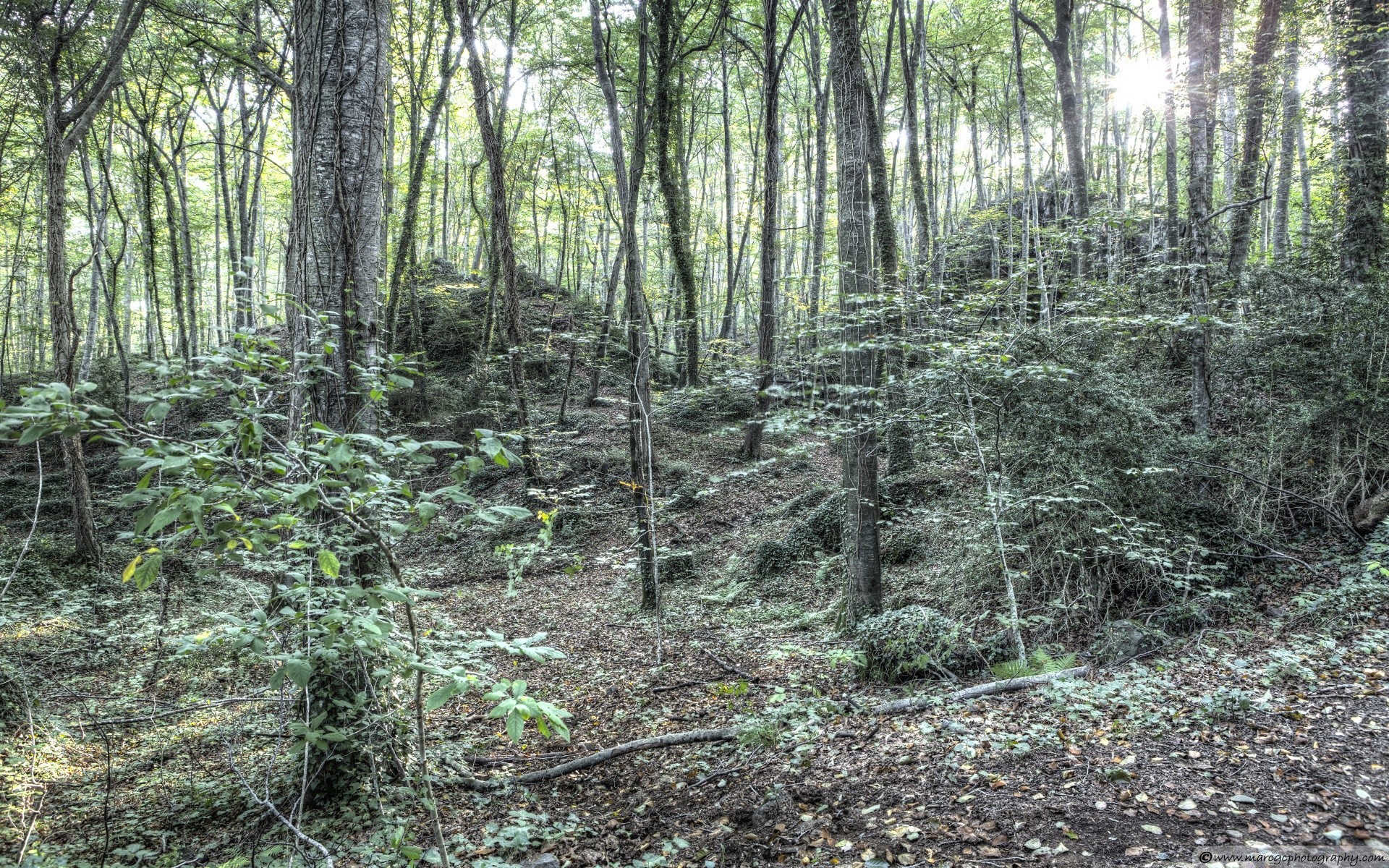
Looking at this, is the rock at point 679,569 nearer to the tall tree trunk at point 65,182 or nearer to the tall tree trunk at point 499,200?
the tall tree trunk at point 499,200

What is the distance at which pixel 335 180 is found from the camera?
3.40m

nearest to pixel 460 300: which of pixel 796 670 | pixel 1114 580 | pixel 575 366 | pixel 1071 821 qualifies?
pixel 575 366

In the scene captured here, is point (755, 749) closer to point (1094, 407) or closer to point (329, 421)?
point (329, 421)

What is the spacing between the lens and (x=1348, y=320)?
634cm

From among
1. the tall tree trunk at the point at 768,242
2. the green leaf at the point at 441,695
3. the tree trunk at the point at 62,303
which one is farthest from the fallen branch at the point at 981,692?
the tree trunk at the point at 62,303

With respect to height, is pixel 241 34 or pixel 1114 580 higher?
pixel 241 34

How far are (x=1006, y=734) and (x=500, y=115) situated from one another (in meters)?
14.0

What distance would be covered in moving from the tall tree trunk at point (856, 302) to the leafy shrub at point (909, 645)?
0.56 metres

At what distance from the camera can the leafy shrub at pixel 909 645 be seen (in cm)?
515

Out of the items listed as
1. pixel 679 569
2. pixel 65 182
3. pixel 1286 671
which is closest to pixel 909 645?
pixel 1286 671

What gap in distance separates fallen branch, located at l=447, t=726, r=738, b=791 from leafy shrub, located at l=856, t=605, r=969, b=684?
1509mm

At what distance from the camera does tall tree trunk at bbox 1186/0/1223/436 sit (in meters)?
7.00

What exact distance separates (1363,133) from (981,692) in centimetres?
854

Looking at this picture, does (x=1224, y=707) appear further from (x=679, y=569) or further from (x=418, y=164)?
(x=418, y=164)
